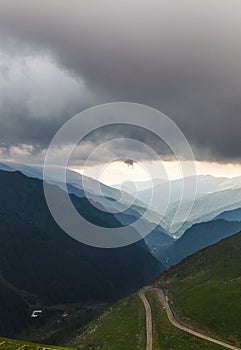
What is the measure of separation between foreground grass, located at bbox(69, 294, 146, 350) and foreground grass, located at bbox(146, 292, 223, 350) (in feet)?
14.9

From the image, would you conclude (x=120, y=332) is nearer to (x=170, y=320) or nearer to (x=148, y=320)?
(x=148, y=320)

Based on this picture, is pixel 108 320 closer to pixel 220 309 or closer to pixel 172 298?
pixel 172 298

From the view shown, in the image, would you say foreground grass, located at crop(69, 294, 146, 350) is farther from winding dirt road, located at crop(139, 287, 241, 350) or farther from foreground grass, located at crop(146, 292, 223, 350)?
foreground grass, located at crop(146, 292, 223, 350)

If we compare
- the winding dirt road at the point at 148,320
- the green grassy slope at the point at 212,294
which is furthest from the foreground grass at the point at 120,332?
the green grassy slope at the point at 212,294

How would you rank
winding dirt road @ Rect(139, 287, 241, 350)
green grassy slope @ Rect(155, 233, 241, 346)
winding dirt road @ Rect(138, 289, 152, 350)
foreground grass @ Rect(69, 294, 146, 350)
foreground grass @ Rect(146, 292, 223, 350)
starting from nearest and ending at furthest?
foreground grass @ Rect(146, 292, 223, 350), winding dirt road @ Rect(139, 287, 241, 350), winding dirt road @ Rect(138, 289, 152, 350), foreground grass @ Rect(69, 294, 146, 350), green grassy slope @ Rect(155, 233, 241, 346)

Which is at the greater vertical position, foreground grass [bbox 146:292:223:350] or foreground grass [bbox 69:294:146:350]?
foreground grass [bbox 69:294:146:350]

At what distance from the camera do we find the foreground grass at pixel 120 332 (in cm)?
11812

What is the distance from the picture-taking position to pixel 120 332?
13038cm

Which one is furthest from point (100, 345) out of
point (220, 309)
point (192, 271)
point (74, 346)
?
point (192, 271)

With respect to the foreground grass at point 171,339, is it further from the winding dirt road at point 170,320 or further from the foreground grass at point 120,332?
the foreground grass at point 120,332

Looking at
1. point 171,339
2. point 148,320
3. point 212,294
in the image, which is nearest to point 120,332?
point 148,320

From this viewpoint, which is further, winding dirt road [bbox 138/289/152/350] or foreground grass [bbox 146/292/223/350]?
winding dirt road [bbox 138/289/152/350]

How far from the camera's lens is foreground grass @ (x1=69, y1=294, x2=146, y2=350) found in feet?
388

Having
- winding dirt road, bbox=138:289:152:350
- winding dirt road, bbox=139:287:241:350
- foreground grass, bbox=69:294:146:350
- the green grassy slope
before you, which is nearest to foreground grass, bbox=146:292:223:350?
winding dirt road, bbox=138:289:152:350
